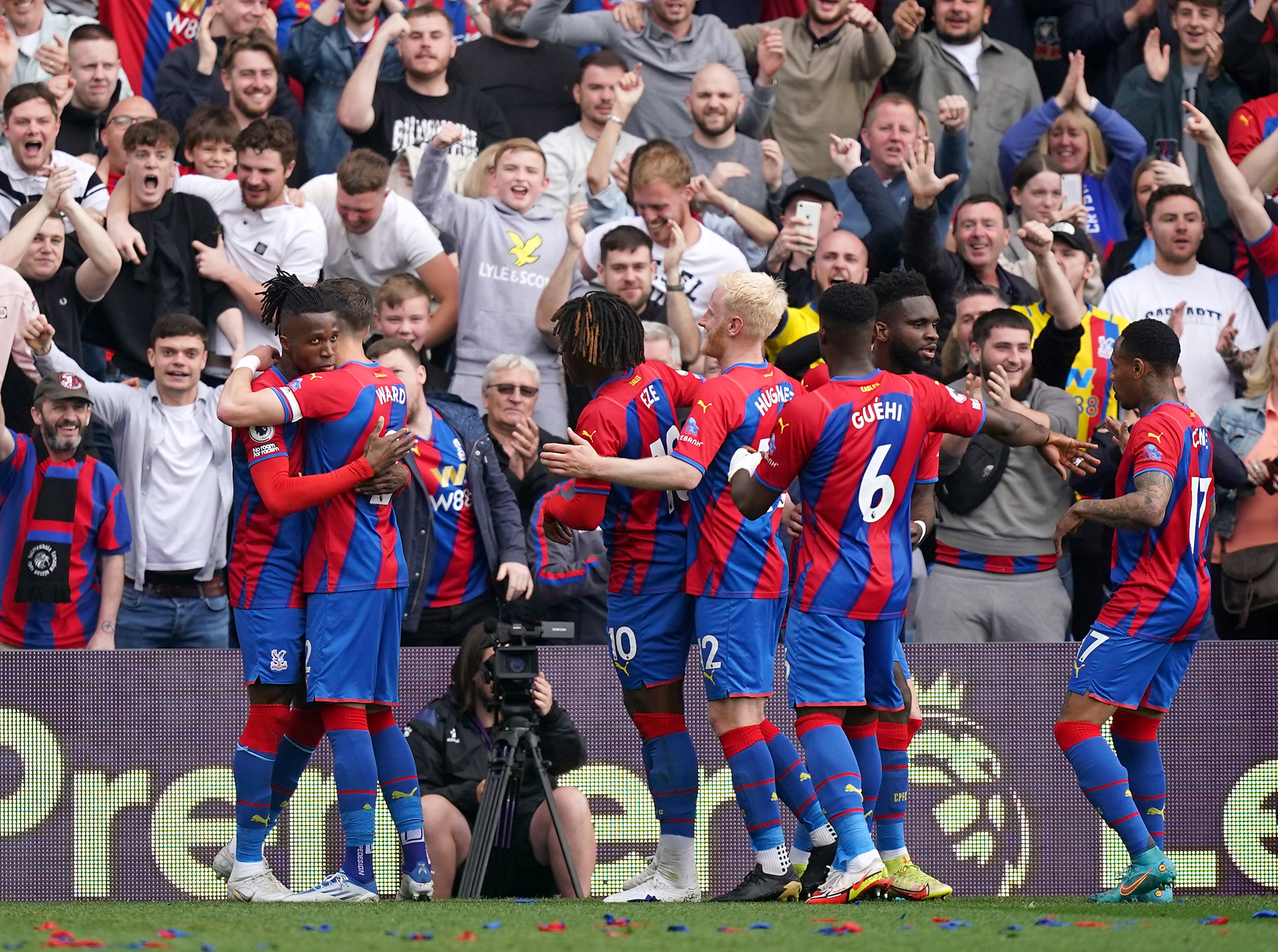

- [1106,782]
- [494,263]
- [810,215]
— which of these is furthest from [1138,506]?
[494,263]

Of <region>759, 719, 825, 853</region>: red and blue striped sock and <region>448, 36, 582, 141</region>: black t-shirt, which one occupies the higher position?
<region>448, 36, 582, 141</region>: black t-shirt

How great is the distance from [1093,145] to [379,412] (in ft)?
22.1

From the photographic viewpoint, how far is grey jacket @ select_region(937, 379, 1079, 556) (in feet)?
28.6

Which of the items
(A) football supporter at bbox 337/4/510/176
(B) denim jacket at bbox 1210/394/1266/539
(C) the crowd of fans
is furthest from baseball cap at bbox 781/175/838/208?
(B) denim jacket at bbox 1210/394/1266/539

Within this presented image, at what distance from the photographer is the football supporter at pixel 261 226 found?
31.9 feet

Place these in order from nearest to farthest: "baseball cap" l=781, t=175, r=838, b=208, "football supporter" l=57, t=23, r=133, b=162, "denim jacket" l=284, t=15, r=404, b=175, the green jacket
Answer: "baseball cap" l=781, t=175, r=838, b=208 < "football supporter" l=57, t=23, r=133, b=162 < "denim jacket" l=284, t=15, r=404, b=175 < the green jacket

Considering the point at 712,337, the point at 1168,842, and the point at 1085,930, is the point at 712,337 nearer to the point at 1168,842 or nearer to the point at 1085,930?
the point at 1085,930

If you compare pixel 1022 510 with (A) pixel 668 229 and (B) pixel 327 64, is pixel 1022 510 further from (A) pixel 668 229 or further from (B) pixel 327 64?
(B) pixel 327 64

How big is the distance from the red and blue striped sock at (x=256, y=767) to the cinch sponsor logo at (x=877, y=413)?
250cm

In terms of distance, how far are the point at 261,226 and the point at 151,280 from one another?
2.24ft

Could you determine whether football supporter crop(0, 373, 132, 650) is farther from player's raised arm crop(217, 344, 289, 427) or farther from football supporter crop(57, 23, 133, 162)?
football supporter crop(57, 23, 133, 162)

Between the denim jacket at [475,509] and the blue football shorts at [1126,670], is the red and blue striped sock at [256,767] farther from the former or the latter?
the blue football shorts at [1126,670]

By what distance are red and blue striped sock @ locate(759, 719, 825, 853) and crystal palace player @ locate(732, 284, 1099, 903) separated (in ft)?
0.82

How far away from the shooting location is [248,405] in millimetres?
6512
